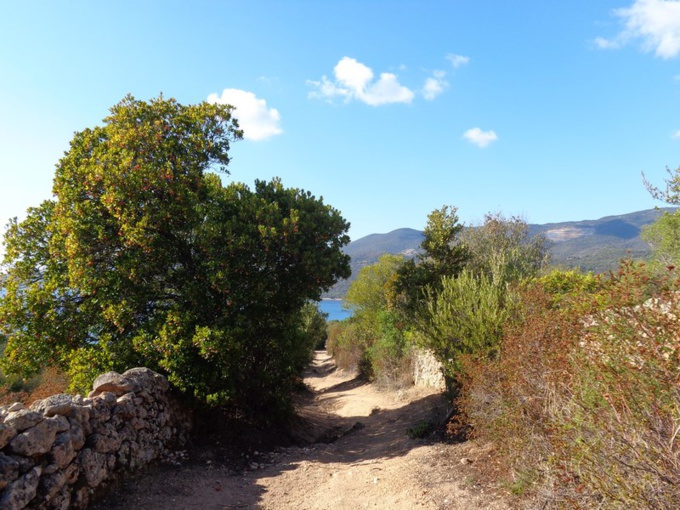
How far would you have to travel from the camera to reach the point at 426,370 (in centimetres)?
1798

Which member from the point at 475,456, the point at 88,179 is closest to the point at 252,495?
the point at 475,456

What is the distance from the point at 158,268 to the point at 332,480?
6456 millimetres

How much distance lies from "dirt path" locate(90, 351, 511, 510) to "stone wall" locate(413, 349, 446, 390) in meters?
4.31

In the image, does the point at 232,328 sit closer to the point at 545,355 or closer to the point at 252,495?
the point at 252,495

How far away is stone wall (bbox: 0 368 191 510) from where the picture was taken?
17.0 ft

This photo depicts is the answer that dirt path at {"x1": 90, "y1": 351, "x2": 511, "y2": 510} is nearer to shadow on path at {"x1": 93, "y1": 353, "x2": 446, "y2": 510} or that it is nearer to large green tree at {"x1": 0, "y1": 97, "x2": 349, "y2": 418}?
shadow on path at {"x1": 93, "y1": 353, "x2": 446, "y2": 510}

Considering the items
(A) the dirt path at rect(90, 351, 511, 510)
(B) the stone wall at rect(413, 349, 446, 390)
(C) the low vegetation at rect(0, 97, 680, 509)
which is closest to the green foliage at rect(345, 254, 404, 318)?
(B) the stone wall at rect(413, 349, 446, 390)

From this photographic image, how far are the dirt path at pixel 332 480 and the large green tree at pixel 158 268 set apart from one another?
1.90 metres

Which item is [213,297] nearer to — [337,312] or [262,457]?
[262,457]

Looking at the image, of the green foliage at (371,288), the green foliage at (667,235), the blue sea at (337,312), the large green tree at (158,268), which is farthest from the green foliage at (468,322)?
the green foliage at (371,288)

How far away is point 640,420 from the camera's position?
3.81 metres

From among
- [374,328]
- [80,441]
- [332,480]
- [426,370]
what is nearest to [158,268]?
[80,441]

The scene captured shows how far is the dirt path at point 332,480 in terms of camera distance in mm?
6559

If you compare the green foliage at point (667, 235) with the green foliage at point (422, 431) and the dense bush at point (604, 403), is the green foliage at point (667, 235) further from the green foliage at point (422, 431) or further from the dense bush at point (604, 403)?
the dense bush at point (604, 403)
